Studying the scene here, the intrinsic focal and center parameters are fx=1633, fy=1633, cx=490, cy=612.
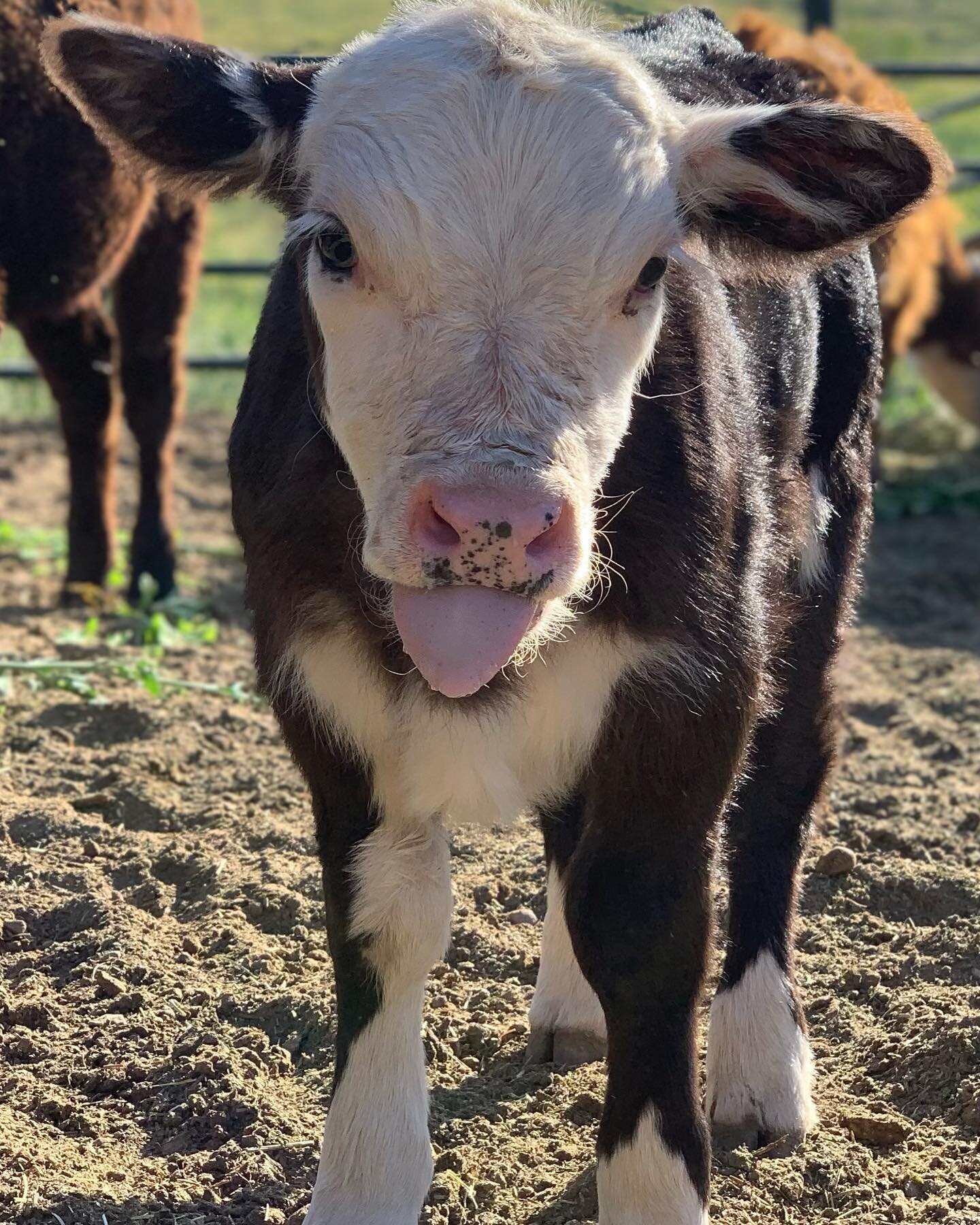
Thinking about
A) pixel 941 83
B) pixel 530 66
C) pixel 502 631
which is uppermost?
pixel 530 66

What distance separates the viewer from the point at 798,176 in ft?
9.39

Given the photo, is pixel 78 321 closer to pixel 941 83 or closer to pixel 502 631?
pixel 502 631

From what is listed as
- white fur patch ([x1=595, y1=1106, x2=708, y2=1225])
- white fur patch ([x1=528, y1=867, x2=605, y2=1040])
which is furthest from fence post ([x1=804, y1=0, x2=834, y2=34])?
white fur patch ([x1=595, y1=1106, x2=708, y2=1225])

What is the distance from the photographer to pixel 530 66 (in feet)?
8.77

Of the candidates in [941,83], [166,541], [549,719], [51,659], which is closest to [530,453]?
[549,719]

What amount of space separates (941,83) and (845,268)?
22596mm

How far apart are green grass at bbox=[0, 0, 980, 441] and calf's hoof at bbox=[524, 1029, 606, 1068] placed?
7.20 meters

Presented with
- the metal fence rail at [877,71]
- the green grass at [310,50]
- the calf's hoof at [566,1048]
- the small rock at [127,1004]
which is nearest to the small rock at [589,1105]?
the calf's hoof at [566,1048]

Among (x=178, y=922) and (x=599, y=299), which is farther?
(x=178, y=922)

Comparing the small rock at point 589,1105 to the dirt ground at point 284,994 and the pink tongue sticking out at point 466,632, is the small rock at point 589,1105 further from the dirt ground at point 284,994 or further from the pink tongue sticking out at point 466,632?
the pink tongue sticking out at point 466,632

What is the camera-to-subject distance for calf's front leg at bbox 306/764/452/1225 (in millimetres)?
2971

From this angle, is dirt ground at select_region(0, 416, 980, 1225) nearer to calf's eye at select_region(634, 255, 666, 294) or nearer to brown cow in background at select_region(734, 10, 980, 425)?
calf's eye at select_region(634, 255, 666, 294)

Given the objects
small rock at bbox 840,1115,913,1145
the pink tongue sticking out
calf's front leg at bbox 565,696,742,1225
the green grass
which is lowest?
the green grass

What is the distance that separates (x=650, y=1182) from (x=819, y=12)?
912 centimetres
